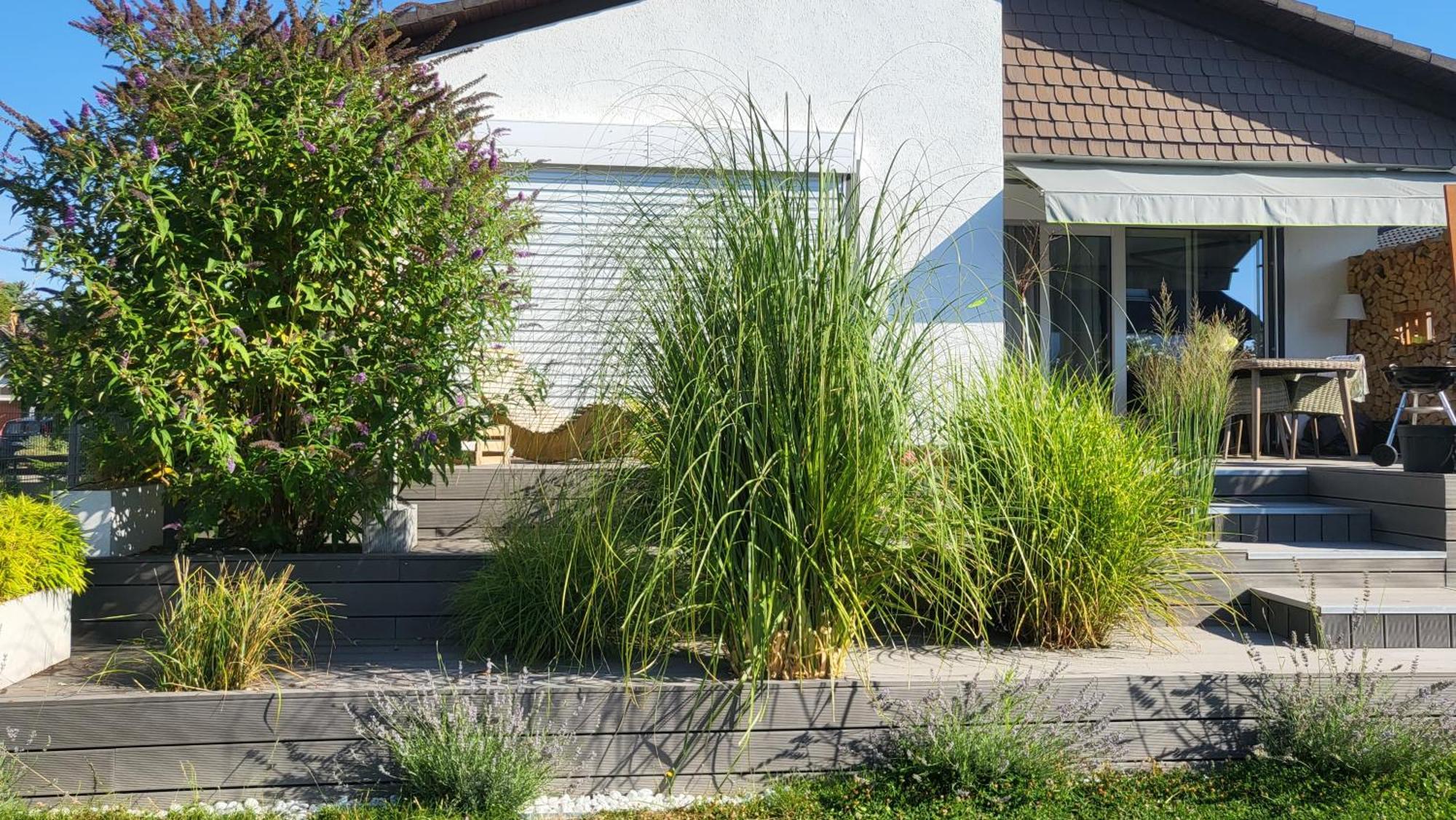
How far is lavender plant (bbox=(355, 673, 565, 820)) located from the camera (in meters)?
2.80

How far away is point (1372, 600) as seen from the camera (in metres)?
4.07

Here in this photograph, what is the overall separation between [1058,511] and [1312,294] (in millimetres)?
6387

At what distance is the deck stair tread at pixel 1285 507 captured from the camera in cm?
498

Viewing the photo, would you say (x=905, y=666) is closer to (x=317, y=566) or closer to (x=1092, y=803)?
(x=1092, y=803)

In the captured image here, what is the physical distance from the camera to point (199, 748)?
2.95 m

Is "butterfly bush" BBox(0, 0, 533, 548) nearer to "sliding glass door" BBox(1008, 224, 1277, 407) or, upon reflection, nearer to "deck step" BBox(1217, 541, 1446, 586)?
"deck step" BBox(1217, 541, 1446, 586)

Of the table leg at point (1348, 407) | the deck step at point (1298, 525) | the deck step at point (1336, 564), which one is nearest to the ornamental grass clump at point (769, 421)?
the deck step at point (1336, 564)

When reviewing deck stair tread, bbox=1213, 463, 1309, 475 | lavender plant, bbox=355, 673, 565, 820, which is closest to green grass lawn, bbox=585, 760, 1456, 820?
lavender plant, bbox=355, 673, 565, 820

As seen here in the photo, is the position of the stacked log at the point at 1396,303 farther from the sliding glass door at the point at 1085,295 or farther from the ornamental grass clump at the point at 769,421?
the ornamental grass clump at the point at 769,421

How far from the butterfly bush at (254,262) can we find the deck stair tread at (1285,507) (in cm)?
349

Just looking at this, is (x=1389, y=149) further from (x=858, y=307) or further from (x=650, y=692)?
(x=650, y=692)

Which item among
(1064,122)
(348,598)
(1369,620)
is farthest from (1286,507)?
(348,598)

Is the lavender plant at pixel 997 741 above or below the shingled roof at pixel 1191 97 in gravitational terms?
→ below

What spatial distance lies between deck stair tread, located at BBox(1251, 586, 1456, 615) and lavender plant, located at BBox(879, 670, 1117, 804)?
4.40ft
